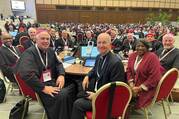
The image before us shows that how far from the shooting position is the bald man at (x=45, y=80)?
321cm

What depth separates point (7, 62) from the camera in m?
4.64

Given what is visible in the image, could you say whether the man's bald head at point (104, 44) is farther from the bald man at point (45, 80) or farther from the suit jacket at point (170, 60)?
the suit jacket at point (170, 60)

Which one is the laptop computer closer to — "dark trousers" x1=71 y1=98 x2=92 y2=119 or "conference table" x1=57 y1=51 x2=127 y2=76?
"conference table" x1=57 y1=51 x2=127 y2=76

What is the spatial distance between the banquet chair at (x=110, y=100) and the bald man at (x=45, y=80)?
0.83m

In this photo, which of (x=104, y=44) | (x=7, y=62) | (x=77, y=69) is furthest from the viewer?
(x=7, y=62)

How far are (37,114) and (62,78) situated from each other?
3.45 ft

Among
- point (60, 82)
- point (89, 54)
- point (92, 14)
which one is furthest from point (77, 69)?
point (92, 14)

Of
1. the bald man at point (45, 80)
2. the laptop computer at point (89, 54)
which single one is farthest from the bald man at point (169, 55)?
the bald man at point (45, 80)

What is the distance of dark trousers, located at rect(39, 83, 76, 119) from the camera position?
10.8ft

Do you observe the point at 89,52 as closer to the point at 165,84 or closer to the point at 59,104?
the point at 59,104

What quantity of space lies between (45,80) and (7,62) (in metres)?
1.51

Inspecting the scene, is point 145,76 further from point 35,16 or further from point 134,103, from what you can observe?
point 35,16

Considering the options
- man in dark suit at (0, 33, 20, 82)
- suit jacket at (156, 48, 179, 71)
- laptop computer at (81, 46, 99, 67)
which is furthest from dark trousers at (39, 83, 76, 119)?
suit jacket at (156, 48, 179, 71)

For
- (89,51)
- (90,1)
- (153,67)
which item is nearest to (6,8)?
(90,1)
